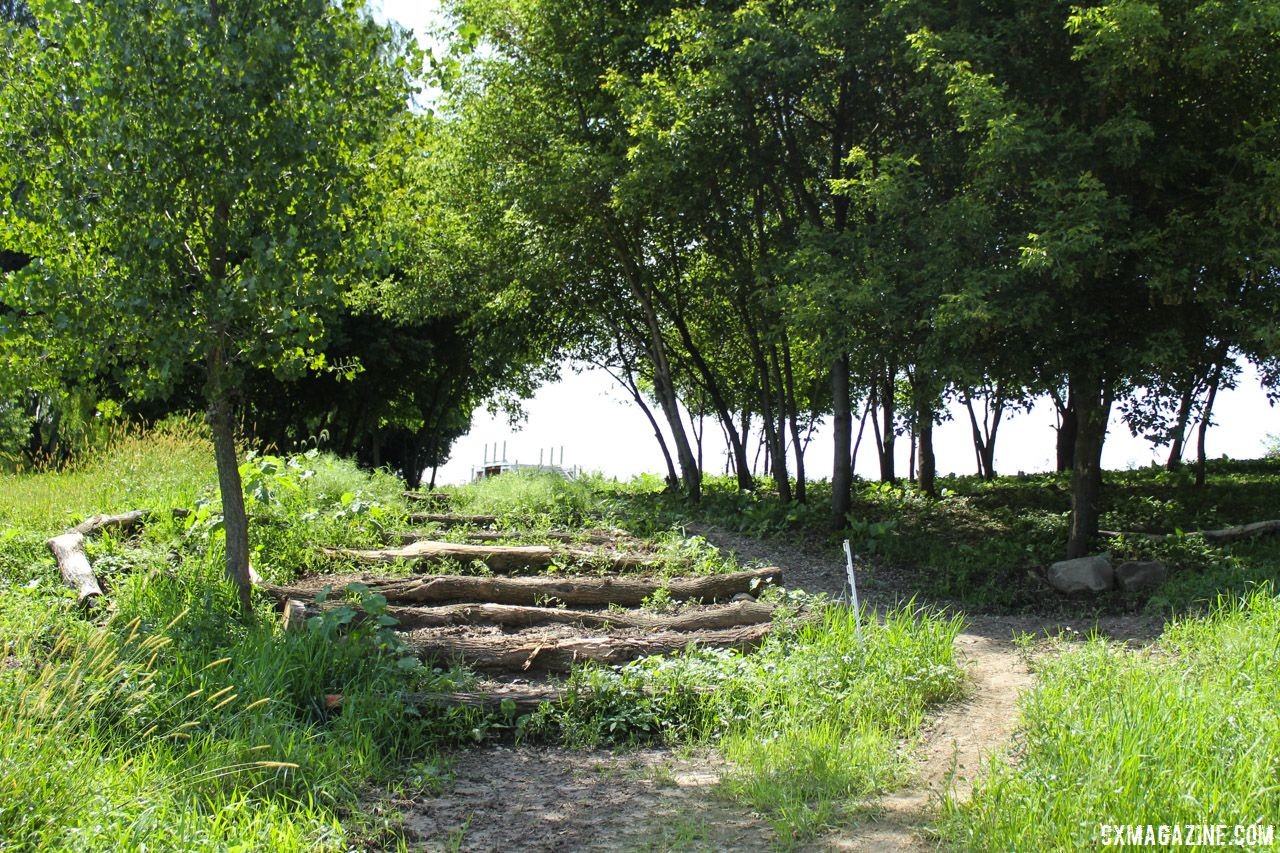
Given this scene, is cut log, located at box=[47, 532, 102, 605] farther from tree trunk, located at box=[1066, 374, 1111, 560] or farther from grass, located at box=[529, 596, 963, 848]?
tree trunk, located at box=[1066, 374, 1111, 560]

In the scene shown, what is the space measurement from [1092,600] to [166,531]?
8831 mm

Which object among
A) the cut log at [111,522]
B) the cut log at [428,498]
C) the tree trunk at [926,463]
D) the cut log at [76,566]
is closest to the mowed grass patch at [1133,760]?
Result: the cut log at [76,566]

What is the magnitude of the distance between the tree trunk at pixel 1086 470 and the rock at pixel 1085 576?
0.70 metres

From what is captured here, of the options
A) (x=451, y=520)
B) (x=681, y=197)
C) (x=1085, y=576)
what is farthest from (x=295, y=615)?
(x=681, y=197)

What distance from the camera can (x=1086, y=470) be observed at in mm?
11086

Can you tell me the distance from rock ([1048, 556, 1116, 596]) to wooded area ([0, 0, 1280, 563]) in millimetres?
795

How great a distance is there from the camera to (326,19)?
6.45 m

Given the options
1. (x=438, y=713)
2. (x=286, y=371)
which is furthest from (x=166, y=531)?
(x=438, y=713)

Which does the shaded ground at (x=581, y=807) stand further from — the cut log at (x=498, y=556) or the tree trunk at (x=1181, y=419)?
the tree trunk at (x=1181, y=419)

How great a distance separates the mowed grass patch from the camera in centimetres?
356

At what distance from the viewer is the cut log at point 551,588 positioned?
7.83m

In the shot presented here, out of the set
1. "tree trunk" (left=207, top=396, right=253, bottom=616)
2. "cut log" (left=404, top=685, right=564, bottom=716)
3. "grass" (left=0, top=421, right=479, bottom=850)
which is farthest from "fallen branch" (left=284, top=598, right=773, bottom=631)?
"cut log" (left=404, top=685, right=564, bottom=716)

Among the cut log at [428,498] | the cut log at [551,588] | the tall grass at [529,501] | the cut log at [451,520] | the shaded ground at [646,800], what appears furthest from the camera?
the cut log at [428,498]

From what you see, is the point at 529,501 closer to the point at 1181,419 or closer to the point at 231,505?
the point at 231,505
